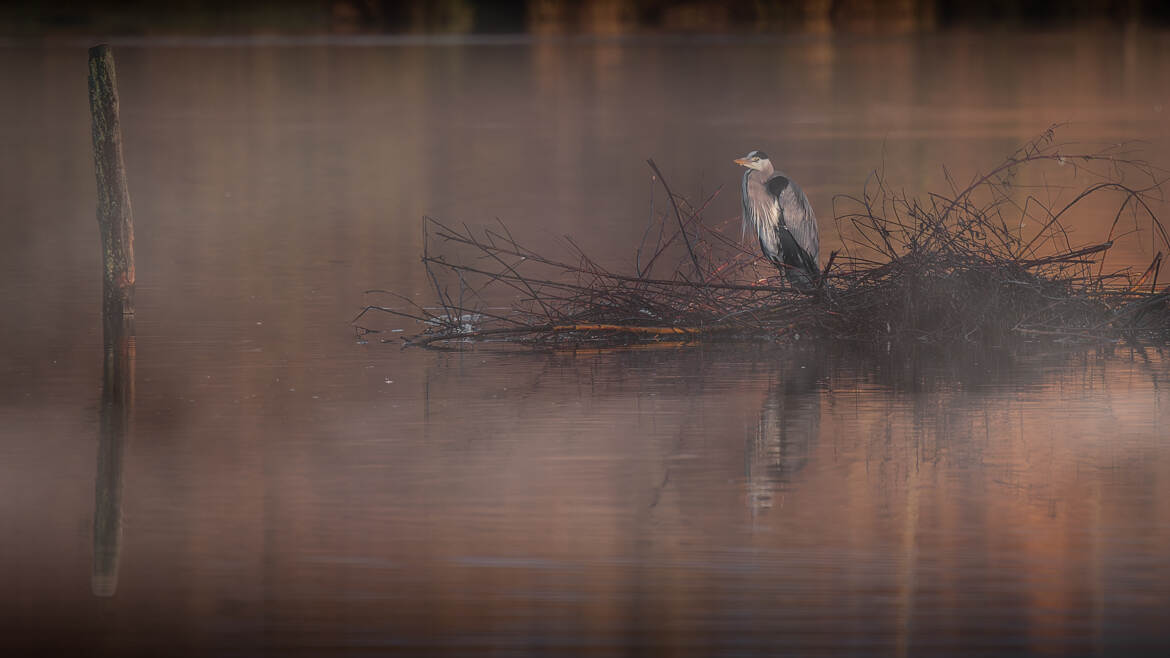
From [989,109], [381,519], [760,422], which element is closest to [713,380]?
[760,422]

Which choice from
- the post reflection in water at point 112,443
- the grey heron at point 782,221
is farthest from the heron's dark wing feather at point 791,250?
the post reflection in water at point 112,443

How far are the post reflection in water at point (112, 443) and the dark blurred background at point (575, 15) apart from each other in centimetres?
7533

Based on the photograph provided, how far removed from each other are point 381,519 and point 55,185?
19.7 metres

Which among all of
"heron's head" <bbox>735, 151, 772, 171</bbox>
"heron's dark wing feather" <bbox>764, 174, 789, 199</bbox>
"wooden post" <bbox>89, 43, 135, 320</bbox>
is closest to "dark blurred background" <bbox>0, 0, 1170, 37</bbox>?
"wooden post" <bbox>89, 43, 135, 320</bbox>

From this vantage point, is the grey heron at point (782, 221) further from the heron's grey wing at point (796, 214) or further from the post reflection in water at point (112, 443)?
the post reflection in water at point (112, 443)

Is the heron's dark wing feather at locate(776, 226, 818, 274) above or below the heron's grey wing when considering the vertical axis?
below

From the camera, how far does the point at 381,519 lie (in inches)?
365

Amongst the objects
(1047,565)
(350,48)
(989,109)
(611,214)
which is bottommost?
(1047,565)

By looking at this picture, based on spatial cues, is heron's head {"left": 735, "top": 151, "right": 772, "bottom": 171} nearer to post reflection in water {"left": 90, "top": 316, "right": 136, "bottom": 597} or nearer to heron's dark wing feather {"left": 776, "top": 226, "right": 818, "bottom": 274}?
heron's dark wing feather {"left": 776, "top": 226, "right": 818, "bottom": 274}

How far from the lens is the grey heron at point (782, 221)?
1459 centimetres

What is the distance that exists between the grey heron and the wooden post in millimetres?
4088

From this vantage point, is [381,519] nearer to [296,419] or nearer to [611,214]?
[296,419]

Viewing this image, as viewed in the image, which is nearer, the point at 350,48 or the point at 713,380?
the point at 713,380

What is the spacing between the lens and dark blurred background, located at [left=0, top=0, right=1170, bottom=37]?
91625 mm
